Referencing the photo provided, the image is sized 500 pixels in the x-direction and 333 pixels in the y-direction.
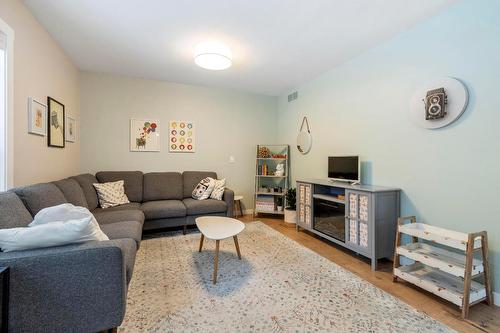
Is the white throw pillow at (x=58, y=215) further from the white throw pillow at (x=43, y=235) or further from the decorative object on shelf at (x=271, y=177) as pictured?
the decorative object on shelf at (x=271, y=177)

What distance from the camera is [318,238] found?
3279 mm

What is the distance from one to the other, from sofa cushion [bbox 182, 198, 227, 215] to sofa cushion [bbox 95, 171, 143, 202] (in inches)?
28.8

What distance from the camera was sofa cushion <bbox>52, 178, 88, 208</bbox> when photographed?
228 centimetres

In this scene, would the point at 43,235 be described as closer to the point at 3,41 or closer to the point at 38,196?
the point at 38,196

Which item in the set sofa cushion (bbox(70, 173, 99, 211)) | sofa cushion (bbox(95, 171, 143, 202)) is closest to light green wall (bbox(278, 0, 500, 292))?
sofa cushion (bbox(95, 171, 143, 202))

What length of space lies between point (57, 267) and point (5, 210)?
650 mm

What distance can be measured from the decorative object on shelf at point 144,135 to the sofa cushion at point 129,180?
1.60ft

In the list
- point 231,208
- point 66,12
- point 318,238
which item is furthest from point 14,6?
point 318,238

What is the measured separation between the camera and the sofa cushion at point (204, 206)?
3350mm

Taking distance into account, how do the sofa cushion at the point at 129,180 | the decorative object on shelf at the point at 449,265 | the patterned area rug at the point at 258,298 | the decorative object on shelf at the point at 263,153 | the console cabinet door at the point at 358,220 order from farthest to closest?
the decorative object on shelf at the point at 263,153
the sofa cushion at the point at 129,180
the console cabinet door at the point at 358,220
the decorative object on shelf at the point at 449,265
the patterned area rug at the point at 258,298

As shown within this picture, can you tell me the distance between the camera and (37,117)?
2215 mm

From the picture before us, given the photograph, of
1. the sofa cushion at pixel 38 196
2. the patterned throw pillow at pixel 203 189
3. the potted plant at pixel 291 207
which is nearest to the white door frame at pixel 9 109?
the sofa cushion at pixel 38 196

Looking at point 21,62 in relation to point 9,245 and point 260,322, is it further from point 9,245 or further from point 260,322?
point 260,322

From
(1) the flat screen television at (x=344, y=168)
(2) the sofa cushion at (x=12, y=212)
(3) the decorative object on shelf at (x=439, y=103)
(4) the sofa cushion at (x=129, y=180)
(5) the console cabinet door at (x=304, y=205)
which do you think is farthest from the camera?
(4) the sofa cushion at (x=129, y=180)
